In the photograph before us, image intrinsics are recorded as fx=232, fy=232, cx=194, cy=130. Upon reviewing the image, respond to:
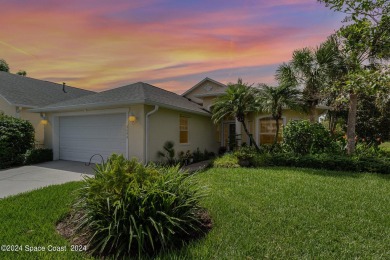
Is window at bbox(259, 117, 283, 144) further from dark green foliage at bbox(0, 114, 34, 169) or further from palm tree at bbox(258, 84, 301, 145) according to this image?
dark green foliage at bbox(0, 114, 34, 169)

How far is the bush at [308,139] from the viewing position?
11.0 m

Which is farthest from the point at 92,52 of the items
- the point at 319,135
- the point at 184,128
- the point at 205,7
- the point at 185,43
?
the point at 319,135

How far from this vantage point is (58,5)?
21.5ft

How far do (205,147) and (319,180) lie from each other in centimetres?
786

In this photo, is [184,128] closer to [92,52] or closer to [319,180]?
[92,52]

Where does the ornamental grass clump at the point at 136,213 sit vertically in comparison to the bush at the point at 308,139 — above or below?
below

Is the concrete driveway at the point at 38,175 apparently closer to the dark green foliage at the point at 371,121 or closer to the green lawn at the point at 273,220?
the green lawn at the point at 273,220

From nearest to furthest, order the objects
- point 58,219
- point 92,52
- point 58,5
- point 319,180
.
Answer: point 58,219 < point 58,5 < point 319,180 < point 92,52

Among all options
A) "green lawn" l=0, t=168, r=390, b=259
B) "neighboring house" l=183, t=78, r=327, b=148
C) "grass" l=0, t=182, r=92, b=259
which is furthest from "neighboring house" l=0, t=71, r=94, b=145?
"neighboring house" l=183, t=78, r=327, b=148

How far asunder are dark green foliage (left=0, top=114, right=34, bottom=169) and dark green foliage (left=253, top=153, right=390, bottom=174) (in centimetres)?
1150

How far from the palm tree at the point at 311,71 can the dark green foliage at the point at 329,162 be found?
3.80 metres

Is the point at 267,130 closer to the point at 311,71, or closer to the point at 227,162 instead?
the point at 311,71

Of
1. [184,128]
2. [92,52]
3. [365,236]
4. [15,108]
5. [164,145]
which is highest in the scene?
[92,52]

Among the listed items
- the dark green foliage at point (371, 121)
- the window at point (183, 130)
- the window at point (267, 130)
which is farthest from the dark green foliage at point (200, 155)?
the dark green foliage at point (371, 121)
